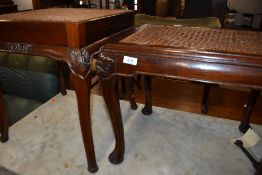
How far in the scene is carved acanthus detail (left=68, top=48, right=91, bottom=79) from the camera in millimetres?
714

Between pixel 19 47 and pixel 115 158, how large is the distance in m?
→ 0.55

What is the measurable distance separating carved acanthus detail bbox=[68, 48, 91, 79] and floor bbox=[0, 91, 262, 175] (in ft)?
1.39

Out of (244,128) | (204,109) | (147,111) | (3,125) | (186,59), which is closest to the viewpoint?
(186,59)

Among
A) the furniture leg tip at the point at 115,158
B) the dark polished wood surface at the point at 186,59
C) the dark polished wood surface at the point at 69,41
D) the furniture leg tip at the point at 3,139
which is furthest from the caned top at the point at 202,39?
the furniture leg tip at the point at 3,139

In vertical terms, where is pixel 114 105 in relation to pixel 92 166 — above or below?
above

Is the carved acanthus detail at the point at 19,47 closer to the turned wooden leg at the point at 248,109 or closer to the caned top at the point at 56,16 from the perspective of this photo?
the caned top at the point at 56,16

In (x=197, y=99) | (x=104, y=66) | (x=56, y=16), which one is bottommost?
(x=197, y=99)

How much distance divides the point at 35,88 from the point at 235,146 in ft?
4.07

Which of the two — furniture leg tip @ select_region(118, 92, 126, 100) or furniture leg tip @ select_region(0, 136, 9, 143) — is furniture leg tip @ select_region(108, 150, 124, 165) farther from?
furniture leg tip @ select_region(118, 92, 126, 100)

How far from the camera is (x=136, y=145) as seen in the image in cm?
106

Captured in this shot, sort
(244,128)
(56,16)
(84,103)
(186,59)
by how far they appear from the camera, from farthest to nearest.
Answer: (244,128) < (56,16) < (84,103) < (186,59)

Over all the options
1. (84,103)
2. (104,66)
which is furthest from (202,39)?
(84,103)

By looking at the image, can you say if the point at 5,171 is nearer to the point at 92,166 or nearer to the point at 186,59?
the point at 92,166

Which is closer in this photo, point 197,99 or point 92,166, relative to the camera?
point 92,166
